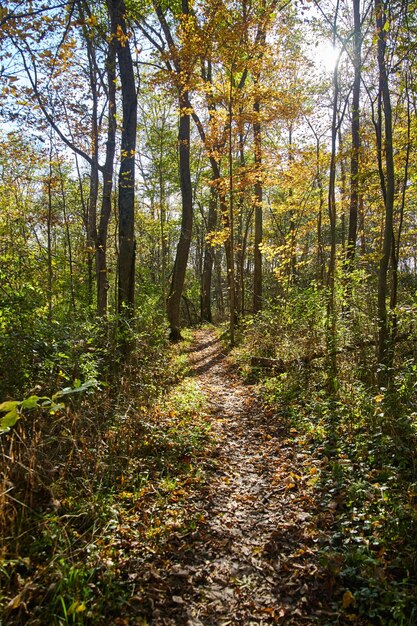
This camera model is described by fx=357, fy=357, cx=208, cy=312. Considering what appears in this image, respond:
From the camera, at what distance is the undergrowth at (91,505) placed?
8.46ft

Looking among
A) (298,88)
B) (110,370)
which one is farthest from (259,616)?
(298,88)

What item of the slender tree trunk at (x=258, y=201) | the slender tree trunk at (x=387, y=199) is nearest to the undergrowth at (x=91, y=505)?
the slender tree trunk at (x=387, y=199)

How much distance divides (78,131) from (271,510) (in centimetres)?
1043

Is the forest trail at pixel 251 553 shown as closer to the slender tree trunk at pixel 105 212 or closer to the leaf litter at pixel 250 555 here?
the leaf litter at pixel 250 555

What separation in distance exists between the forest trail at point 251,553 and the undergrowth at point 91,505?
0.23 metres

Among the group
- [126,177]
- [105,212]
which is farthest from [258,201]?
[126,177]

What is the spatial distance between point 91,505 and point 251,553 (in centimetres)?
157

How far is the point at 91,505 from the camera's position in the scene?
134 inches

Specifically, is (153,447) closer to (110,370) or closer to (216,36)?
(110,370)

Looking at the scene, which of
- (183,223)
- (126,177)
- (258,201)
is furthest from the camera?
(183,223)

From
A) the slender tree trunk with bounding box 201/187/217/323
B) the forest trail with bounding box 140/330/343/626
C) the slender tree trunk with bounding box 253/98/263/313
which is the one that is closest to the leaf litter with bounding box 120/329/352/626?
the forest trail with bounding box 140/330/343/626

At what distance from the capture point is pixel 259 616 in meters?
2.69

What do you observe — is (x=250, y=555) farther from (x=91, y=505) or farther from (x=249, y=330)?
(x=249, y=330)

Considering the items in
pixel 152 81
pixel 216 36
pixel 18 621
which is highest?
pixel 216 36
